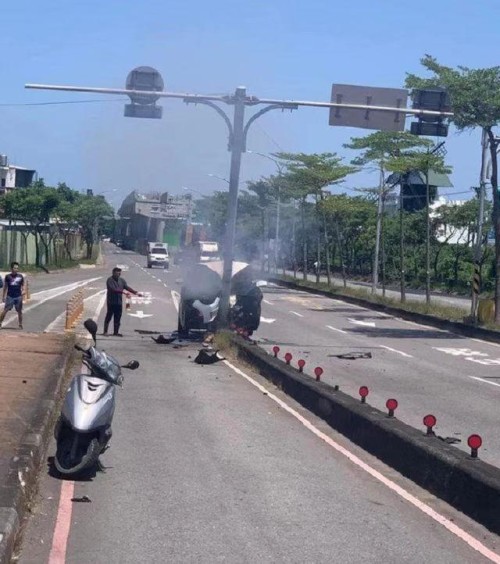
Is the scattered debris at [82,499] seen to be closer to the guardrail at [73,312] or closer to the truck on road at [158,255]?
the guardrail at [73,312]

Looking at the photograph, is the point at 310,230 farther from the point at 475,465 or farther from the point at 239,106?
the point at 475,465

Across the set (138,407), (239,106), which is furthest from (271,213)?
(138,407)

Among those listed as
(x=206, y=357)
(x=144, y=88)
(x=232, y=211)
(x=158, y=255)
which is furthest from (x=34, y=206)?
(x=206, y=357)

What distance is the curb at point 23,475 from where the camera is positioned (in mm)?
7523

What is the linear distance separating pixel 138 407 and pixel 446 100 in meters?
12.1

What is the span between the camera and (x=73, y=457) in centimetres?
1025

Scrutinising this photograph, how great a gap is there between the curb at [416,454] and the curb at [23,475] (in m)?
3.59

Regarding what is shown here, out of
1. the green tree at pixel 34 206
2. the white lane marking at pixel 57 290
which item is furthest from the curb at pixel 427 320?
the green tree at pixel 34 206

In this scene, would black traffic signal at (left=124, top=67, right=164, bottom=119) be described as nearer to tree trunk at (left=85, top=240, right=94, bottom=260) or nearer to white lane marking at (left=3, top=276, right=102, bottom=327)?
white lane marking at (left=3, top=276, right=102, bottom=327)

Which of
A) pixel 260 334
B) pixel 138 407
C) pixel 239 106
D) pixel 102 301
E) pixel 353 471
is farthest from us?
pixel 102 301

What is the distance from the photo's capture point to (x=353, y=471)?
1145 centimetres

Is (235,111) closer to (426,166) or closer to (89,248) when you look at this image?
(426,166)

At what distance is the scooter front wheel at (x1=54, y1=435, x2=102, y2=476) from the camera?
10156mm

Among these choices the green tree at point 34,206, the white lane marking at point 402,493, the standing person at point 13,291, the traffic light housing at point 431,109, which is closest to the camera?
the white lane marking at point 402,493
